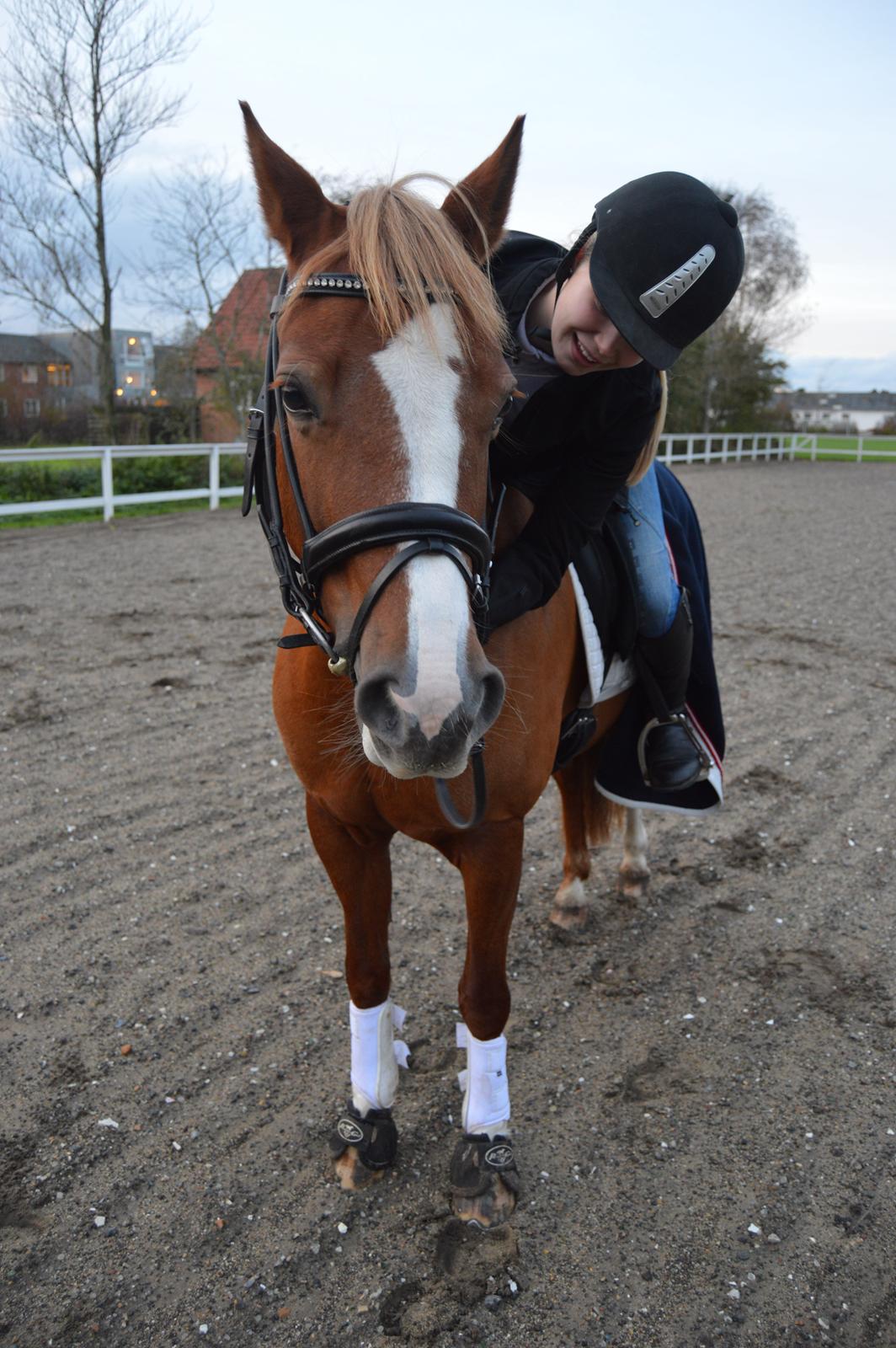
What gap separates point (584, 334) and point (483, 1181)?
2.11 meters

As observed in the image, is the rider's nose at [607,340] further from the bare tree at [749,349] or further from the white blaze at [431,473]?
the bare tree at [749,349]

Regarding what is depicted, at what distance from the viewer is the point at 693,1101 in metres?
2.77

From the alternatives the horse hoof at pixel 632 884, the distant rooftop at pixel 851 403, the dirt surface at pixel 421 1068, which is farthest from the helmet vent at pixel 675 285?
the distant rooftop at pixel 851 403

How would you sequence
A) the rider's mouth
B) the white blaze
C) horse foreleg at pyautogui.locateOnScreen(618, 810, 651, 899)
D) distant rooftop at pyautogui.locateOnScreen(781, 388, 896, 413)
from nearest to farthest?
the white blaze → the rider's mouth → horse foreleg at pyautogui.locateOnScreen(618, 810, 651, 899) → distant rooftop at pyautogui.locateOnScreen(781, 388, 896, 413)

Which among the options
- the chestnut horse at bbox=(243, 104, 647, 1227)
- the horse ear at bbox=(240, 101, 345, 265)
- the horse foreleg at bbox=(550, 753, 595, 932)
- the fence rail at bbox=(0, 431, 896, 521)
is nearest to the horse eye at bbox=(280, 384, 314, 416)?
the chestnut horse at bbox=(243, 104, 647, 1227)

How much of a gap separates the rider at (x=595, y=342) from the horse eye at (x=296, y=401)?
0.52 m

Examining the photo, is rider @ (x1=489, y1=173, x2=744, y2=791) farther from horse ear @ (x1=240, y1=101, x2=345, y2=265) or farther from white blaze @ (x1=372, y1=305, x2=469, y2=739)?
horse ear @ (x1=240, y1=101, x2=345, y2=265)

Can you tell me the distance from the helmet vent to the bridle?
0.54 metres

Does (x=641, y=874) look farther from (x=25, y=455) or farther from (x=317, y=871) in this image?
(x=25, y=455)

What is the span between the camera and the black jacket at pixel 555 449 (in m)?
2.03

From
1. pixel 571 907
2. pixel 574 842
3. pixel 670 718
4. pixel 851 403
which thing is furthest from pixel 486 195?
pixel 851 403

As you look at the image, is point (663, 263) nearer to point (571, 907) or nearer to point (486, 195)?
point (486, 195)

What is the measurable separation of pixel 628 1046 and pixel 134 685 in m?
4.38

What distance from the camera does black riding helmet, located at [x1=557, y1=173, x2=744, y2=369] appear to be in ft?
5.63
